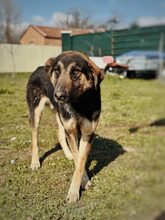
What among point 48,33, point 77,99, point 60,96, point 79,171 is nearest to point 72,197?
point 79,171

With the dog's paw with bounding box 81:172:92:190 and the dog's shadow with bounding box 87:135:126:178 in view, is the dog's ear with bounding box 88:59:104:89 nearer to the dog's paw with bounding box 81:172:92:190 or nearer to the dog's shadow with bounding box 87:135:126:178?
the dog's paw with bounding box 81:172:92:190

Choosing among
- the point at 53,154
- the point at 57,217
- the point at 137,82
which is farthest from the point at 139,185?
the point at 53,154

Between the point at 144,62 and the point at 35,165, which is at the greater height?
the point at 144,62

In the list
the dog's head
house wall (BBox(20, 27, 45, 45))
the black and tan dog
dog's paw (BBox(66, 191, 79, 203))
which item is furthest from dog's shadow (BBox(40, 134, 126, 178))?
house wall (BBox(20, 27, 45, 45))

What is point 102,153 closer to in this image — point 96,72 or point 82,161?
point 82,161

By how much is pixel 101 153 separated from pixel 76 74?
2.00 meters

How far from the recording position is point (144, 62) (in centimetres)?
95

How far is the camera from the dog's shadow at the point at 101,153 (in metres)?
4.38

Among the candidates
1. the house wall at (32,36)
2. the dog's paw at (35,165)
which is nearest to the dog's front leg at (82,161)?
the dog's paw at (35,165)

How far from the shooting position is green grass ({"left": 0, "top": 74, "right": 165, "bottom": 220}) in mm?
906

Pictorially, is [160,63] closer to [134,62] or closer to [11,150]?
[134,62]

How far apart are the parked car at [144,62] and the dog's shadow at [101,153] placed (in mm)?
3076

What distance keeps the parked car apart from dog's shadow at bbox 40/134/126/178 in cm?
308

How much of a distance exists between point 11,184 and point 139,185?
296 cm
